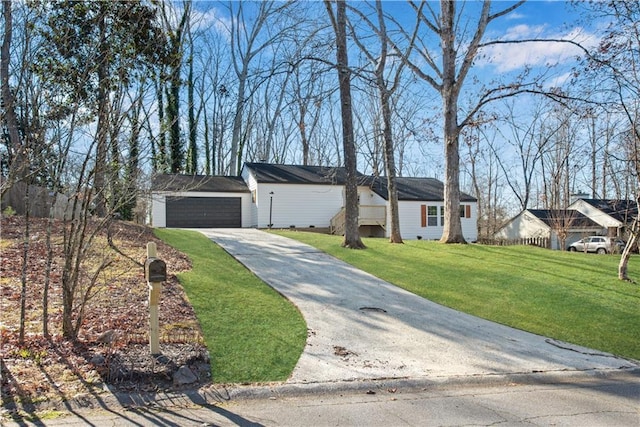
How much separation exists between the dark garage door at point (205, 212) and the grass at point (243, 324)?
13.9 meters

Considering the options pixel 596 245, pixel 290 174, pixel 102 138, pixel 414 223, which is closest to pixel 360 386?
pixel 102 138

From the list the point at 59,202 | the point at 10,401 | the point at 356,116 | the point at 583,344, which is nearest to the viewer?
the point at 10,401

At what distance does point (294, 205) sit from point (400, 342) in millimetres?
18996

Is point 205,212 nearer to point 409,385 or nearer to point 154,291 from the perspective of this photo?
point 154,291

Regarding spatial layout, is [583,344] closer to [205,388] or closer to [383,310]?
[383,310]

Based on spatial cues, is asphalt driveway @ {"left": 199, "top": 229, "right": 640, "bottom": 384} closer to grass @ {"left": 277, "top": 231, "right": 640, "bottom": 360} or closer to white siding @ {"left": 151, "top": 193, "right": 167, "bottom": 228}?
grass @ {"left": 277, "top": 231, "right": 640, "bottom": 360}

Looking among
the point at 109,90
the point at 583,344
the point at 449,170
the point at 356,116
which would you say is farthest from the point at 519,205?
the point at 109,90

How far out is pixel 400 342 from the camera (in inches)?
232

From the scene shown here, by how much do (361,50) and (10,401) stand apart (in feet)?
47.5

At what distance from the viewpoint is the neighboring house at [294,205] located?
23672 mm

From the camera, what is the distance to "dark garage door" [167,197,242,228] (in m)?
23.1

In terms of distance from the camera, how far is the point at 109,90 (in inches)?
195

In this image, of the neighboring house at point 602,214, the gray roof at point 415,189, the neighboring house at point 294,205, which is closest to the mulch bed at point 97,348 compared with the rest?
the neighboring house at point 294,205

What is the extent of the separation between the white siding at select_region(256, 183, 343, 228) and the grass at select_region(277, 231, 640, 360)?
382 inches
